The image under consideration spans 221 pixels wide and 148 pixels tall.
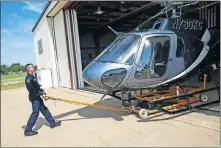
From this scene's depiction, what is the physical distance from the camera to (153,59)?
5.52 m

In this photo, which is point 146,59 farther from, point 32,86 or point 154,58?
point 32,86

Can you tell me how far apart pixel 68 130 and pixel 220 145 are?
3.08 meters

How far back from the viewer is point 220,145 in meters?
3.79

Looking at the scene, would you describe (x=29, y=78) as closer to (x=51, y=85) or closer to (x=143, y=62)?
(x=143, y=62)

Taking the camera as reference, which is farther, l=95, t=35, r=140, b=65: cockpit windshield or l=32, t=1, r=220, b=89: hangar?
l=32, t=1, r=220, b=89: hangar

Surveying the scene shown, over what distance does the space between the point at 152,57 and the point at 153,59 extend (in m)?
0.06

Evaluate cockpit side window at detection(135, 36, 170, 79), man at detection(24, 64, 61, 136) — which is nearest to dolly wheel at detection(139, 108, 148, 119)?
cockpit side window at detection(135, 36, 170, 79)

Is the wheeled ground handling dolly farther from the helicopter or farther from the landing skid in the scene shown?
Answer: the helicopter

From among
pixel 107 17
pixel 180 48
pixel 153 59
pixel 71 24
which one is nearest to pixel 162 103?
pixel 153 59

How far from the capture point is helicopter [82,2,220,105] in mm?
5227

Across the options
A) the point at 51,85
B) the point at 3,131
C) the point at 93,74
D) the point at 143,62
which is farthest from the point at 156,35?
the point at 51,85

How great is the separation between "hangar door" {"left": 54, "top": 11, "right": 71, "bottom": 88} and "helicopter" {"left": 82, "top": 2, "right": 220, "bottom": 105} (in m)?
7.06

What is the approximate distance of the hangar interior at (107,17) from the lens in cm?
1145

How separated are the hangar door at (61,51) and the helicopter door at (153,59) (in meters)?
7.58
